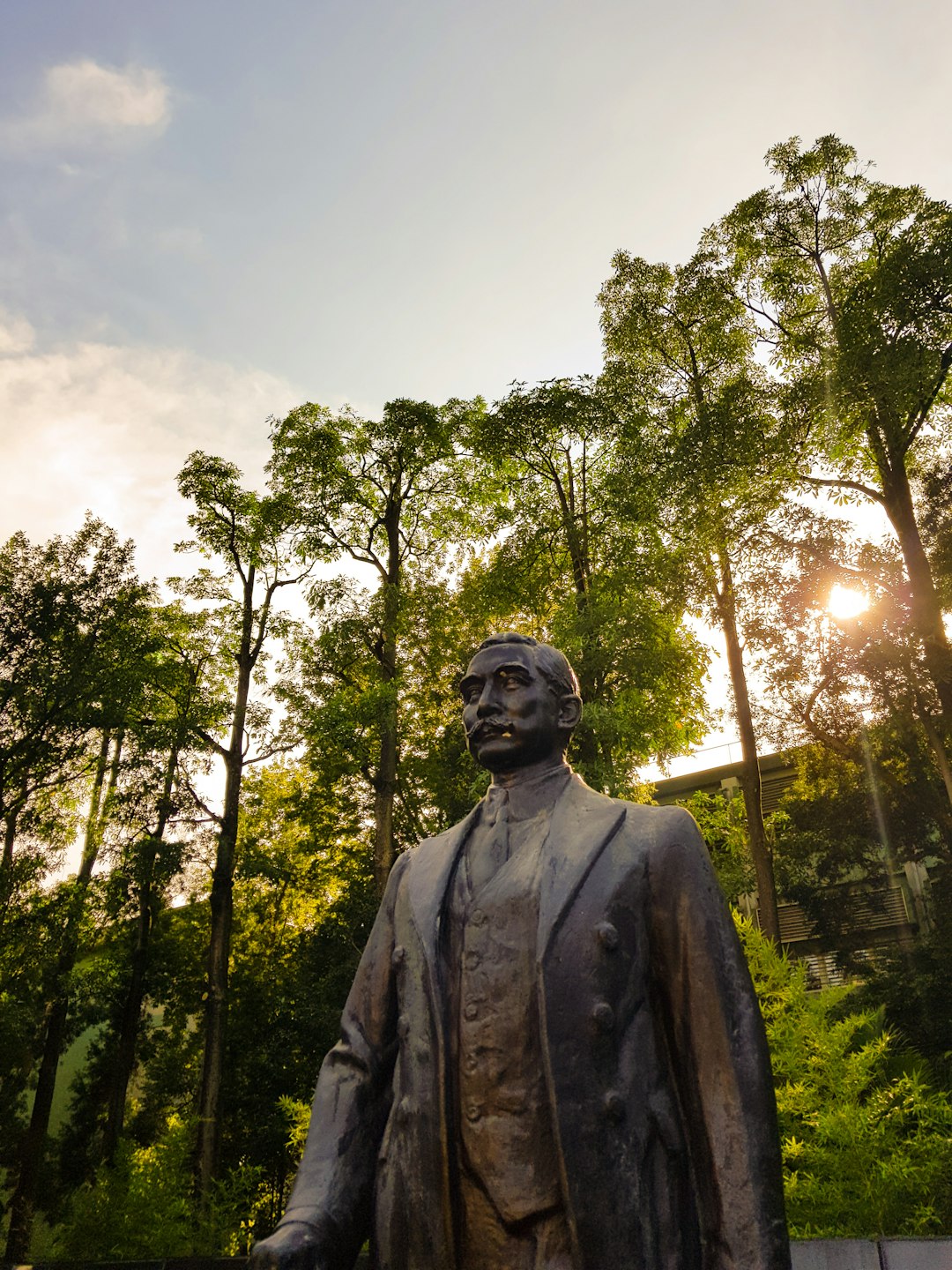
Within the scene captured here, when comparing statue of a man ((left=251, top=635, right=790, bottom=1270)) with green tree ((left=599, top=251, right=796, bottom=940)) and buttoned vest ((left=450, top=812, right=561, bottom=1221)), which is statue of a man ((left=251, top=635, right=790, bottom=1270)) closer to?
buttoned vest ((left=450, top=812, right=561, bottom=1221))

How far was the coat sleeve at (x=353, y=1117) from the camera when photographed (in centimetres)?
205

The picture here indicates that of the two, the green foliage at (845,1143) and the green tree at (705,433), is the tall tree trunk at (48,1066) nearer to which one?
the green tree at (705,433)

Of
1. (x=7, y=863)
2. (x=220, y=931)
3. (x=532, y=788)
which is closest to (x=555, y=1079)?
(x=532, y=788)

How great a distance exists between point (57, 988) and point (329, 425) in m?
11.0

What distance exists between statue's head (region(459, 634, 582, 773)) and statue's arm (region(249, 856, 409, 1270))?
42 centimetres

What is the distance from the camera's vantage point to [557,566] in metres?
17.9

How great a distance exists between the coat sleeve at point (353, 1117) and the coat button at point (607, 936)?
1.70ft

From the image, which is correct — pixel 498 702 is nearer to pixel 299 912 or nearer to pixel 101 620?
pixel 101 620

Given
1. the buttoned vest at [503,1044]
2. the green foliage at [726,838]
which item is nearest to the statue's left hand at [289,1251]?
the buttoned vest at [503,1044]

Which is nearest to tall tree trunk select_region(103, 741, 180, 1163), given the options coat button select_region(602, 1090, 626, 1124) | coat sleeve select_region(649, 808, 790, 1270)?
coat sleeve select_region(649, 808, 790, 1270)

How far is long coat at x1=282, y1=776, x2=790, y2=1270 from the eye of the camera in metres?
1.86

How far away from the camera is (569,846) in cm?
222

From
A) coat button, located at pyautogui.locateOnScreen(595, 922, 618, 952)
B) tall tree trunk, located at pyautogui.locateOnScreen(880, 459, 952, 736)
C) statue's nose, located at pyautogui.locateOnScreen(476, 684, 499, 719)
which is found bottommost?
coat button, located at pyautogui.locateOnScreen(595, 922, 618, 952)

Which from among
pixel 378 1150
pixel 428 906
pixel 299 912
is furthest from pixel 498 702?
pixel 299 912
